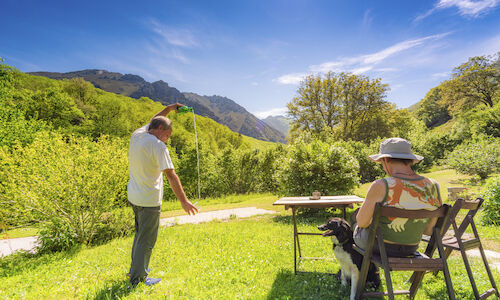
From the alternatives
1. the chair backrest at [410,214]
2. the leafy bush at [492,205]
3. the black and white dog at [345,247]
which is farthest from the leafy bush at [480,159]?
the black and white dog at [345,247]

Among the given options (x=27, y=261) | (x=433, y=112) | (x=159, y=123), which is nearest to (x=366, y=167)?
(x=159, y=123)

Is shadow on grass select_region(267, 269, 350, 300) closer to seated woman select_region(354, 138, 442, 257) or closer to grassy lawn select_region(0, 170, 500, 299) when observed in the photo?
grassy lawn select_region(0, 170, 500, 299)

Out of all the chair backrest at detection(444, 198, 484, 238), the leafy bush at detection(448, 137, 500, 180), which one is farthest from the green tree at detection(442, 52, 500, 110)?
the chair backrest at detection(444, 198, 484, 238)

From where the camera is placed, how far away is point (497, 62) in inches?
1382

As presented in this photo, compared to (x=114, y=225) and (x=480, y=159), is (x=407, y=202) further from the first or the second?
(x=480, y=159)

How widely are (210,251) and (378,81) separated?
33.8 m

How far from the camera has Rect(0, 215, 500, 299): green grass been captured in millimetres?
3236

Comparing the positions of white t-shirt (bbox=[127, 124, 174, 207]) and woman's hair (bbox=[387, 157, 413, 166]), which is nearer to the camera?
woman's hair (bbox=[387, 157, 413, 166])

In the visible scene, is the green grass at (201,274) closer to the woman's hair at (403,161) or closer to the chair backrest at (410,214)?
the chair backrest at (410,214)

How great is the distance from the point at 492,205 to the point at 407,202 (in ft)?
23.5

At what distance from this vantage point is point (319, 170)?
924 centimetres

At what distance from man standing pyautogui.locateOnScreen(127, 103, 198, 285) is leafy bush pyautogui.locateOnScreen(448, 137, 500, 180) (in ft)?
52.2

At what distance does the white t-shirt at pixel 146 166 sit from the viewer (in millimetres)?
3232

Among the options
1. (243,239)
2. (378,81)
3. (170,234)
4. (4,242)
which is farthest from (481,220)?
(378,81)
